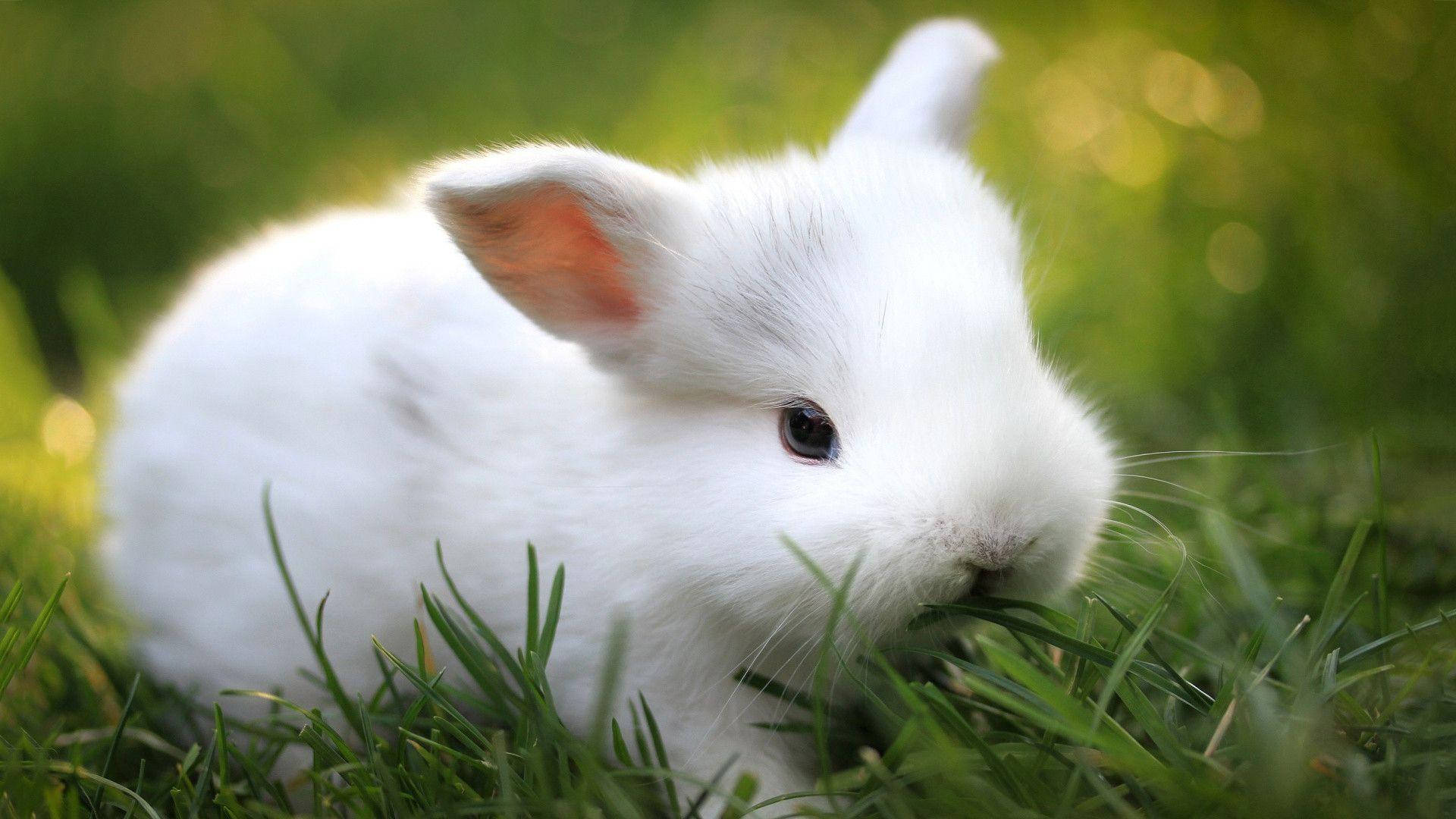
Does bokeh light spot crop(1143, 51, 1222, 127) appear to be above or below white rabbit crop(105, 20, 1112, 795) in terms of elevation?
above

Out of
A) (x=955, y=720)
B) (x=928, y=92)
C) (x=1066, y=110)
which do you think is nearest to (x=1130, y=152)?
(x=1066, y=110)

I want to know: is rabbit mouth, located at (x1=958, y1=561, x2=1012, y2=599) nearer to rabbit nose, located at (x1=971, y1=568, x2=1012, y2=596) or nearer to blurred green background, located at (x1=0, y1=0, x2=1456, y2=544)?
rabbit nose, located at (x1=971, y1=568, x2=1012, y2=596)

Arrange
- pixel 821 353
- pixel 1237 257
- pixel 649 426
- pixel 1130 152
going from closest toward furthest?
pixel 821 353 → pixel 649 426 → pixel 1237 257 → pixel 1130 152

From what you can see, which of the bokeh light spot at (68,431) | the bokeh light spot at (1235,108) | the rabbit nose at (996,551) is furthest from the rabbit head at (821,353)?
the bokeh light spot at (1235,108)

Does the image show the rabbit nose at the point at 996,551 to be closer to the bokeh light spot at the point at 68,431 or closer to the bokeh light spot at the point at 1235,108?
the bokeh light spot at the point at 68,431

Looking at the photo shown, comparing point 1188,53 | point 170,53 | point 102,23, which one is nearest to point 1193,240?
point 1188,53

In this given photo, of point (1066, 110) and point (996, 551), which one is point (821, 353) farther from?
point (1066, 110)

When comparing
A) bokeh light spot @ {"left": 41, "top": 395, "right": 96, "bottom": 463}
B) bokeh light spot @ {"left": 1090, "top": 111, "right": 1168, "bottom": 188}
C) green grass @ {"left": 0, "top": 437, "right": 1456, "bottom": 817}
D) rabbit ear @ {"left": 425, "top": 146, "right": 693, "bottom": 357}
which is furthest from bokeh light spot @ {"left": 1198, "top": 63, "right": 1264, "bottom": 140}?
bokeh light spot @ {"left": 41, "top": 395, "right": 96, "bottom": 463}
